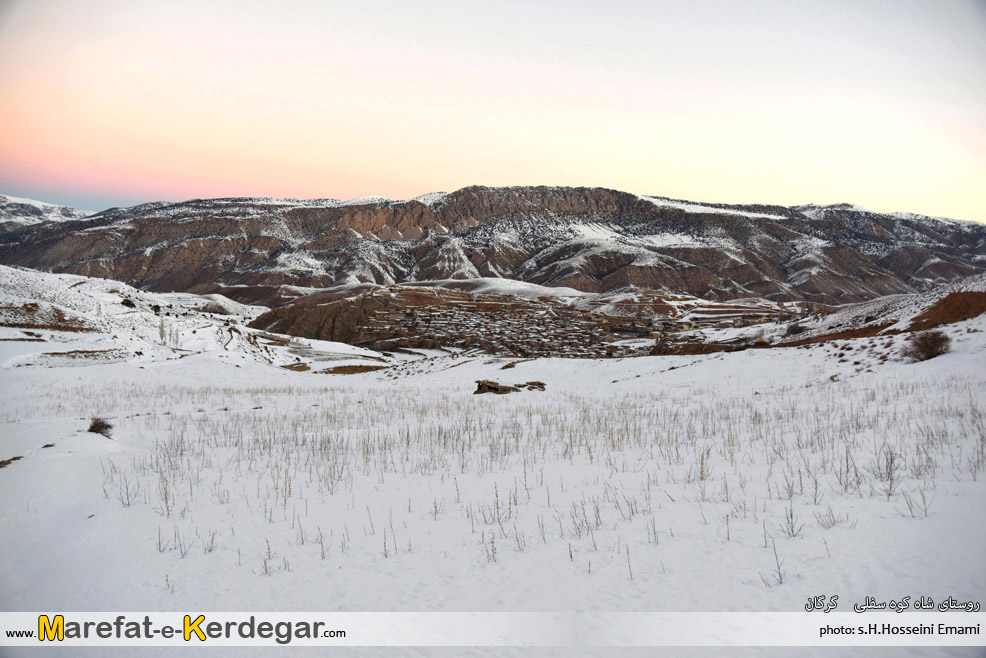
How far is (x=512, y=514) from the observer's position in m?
4.17

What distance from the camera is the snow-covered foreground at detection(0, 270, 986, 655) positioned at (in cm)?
290

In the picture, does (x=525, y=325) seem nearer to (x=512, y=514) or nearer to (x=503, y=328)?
(x=503, y=328)

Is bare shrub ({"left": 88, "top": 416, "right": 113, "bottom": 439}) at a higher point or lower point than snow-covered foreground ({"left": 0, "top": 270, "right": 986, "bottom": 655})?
lower

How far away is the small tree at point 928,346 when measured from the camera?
48.4 feet

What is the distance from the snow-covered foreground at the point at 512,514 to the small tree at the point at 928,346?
22.8ft

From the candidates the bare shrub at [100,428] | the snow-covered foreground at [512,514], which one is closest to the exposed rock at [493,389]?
the snow-covered foreground at [512,514]

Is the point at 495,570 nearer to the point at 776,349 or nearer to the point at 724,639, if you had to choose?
the point at 724,639

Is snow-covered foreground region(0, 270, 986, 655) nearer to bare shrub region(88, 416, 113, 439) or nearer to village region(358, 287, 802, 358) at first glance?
bare shrub region(88, 416, 113, 439)

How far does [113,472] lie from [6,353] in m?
26.3

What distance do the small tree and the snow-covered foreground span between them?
696 cm

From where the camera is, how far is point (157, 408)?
13375 millimetres

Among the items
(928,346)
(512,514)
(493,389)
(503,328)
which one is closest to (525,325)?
(503,328)

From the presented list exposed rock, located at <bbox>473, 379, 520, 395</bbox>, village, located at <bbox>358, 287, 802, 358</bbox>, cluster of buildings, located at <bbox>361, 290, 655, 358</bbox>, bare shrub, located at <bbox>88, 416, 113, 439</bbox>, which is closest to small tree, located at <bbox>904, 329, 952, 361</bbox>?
exposed rock, located at <bbox>473, 379, 520, 395</bbox>

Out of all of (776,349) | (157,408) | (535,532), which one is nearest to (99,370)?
(157,408)
